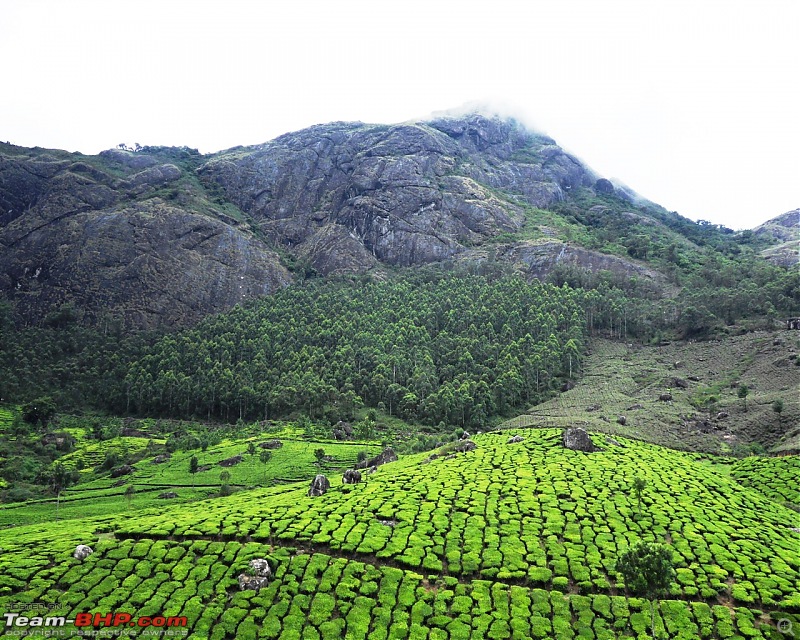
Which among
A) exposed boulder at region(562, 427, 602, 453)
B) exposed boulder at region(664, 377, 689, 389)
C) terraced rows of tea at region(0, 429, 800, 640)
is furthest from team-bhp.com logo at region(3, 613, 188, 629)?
exposed boulder at region(664, 377, 689, 389)

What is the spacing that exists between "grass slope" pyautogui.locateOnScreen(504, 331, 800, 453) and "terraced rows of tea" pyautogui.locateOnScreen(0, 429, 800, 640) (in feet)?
82.9

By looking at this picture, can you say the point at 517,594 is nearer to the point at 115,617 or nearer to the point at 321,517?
the point at 321,517

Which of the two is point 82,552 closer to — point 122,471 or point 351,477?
point 351,477

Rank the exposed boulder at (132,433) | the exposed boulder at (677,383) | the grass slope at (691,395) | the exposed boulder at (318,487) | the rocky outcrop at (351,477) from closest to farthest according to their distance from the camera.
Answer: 1. the exposed boulder at (318,487)
2. the rocky outcrop at (351,477)
3. the grass slope at (691,395)
4. the exposed boulder at (132,433)
5. the exposed boulder at (677,383)

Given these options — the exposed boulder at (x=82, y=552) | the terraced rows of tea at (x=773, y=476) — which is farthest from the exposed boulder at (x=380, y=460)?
the terraced rows of tea at (x=773, y=476)

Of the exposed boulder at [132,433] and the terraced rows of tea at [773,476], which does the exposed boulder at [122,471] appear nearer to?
the exposed boulder at [132,433]

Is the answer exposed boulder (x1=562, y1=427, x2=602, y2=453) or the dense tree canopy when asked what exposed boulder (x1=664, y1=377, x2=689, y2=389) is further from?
exposed boulder (x1=562, y1=427, x2=602, y2=453)

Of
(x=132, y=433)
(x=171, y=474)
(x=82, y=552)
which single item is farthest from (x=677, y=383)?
(x=132, y=433)

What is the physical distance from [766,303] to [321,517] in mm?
145779

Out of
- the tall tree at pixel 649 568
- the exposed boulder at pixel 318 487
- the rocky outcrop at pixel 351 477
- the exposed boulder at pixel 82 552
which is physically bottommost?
the rocky outcrop at pixel 351 477

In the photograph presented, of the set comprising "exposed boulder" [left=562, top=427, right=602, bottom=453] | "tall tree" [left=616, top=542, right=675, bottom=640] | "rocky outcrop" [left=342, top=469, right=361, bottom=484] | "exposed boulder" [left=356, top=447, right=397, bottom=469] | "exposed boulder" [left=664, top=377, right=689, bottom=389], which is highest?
"tall tree" [left=616, top=542, right=675, bottom=640]

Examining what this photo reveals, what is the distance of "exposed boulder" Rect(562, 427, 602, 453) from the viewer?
256 feet

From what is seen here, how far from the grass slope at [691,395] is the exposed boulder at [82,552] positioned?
73567 millimetres

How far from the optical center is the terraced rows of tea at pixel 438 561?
39.9 meters
